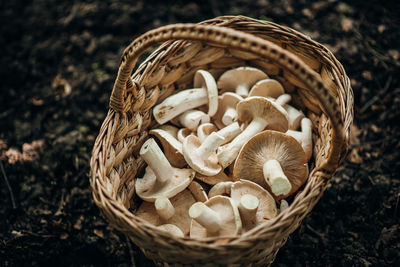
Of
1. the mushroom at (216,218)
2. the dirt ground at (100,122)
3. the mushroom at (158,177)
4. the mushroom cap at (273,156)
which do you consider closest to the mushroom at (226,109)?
the mushroom cap at (273,156)

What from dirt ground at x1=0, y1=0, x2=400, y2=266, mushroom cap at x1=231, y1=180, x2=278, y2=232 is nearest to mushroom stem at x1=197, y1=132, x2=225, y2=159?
mushroom cap at x1=231, y1=180, x2=278, y2=232

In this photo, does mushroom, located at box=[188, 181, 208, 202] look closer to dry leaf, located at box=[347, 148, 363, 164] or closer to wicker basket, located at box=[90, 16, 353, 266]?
wicker basket, located at box=[90, 16, 353, 266]

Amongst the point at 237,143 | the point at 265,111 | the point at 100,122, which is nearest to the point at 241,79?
the point at 265,111

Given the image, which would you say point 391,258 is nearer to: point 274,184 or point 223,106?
point 274,184

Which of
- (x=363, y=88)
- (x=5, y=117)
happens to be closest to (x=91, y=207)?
(x=5, y=117)

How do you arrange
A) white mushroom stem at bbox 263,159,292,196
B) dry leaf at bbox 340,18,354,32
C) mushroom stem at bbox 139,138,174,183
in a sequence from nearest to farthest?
white mushroom stem at bbox 263,159,292,196 < mushroom stem at bbox 139,138,174,183 < dry leaf at bbox 340,18,354,32
